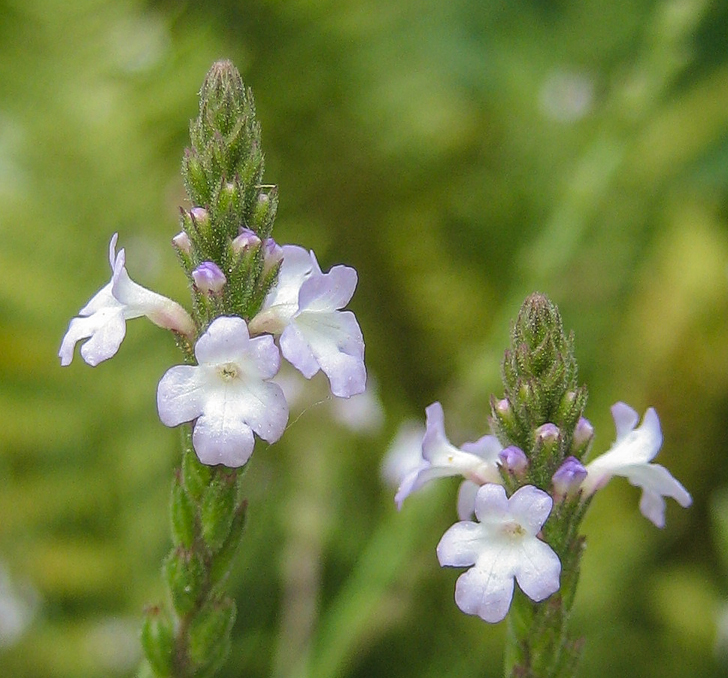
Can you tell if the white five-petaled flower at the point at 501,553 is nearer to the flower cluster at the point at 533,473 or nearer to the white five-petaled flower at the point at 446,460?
the flower cluster at the point at 533,473

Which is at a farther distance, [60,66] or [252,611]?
[60,66]

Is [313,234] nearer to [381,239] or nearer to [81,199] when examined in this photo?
[381,239]

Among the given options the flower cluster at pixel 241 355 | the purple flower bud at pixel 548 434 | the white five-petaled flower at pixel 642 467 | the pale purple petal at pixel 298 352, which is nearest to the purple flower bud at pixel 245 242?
the flower cluster at pixel 241 355

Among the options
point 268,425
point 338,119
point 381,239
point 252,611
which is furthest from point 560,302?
point 268,425

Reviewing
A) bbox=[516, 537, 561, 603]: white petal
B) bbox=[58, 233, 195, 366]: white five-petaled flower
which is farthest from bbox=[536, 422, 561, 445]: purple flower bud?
bbox=[58, 233, 195, 366]: white five-petaled flower

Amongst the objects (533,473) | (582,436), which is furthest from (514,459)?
(582,436)

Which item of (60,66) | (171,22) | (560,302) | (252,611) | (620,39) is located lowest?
(252,611)
